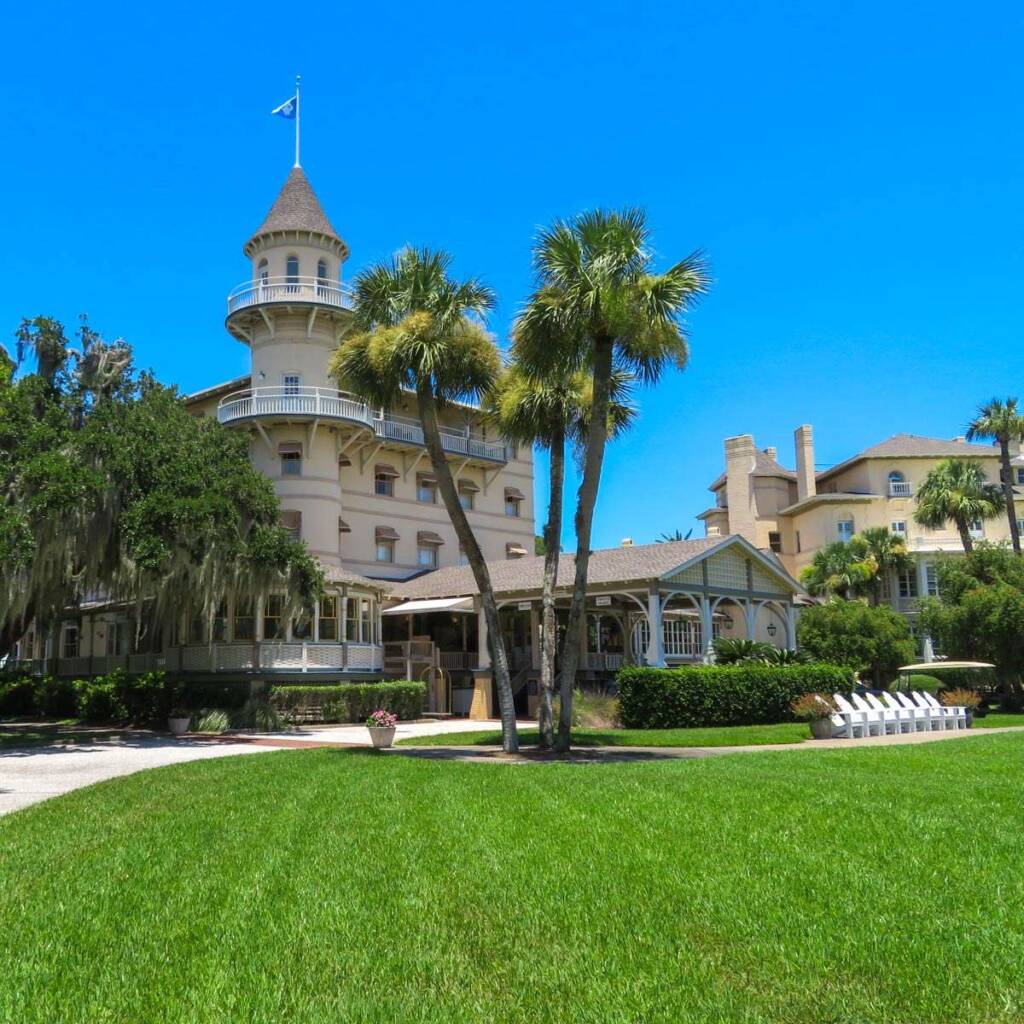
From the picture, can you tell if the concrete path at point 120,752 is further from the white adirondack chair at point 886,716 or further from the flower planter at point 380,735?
the white adirondack chair at point 886,716

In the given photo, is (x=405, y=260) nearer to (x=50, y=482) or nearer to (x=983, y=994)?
(x=50, y=482)

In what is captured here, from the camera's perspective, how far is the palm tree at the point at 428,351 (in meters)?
18.0

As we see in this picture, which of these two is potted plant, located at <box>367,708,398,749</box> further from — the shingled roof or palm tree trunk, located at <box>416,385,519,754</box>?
the shingled roof

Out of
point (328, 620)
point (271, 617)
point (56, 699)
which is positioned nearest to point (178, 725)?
point (271, 617)

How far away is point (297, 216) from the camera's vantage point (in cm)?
3912

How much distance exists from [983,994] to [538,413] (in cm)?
1640

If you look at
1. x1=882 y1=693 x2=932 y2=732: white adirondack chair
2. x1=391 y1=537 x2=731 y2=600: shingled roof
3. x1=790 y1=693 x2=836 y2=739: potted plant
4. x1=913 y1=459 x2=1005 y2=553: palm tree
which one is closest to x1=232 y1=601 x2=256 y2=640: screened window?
x1=391 y1=537 x2=731 y2=600: shingled roof

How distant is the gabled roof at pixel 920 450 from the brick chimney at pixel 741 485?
5197 mm

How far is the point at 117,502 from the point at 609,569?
14032 mm

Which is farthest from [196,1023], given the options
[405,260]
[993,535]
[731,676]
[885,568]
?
[993,535]

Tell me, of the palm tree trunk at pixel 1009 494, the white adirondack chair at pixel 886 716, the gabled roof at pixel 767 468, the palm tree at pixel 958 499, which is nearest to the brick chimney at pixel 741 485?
the gabled roof at pixel 767 468

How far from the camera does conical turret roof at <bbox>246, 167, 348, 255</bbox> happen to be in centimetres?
3888

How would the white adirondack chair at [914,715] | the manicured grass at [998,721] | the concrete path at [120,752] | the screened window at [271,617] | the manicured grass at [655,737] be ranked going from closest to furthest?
1. the concrete path at [120,752]
2. the manicured grass at [655,737]
3. the white adirondack chair at [914,715]
4. the manicured grass at [998,721]
5. the screened window at [271,617]

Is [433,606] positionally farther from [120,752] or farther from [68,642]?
[68,642]
